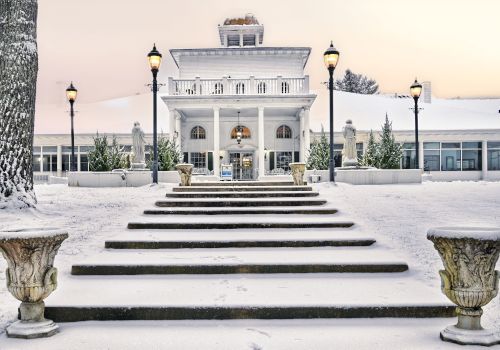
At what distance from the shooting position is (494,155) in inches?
1345

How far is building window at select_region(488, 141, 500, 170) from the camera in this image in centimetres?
3391

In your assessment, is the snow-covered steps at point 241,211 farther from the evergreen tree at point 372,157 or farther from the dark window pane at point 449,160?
the dark window pane at point 449,160

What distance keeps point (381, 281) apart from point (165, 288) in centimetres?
293

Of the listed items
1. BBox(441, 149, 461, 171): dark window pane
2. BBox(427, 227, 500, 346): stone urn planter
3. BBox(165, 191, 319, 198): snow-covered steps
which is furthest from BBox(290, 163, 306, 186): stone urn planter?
BBox(441, 149, 461, 171): dark window pane

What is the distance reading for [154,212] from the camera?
10.1m

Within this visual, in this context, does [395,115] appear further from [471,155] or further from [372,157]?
[372,157]

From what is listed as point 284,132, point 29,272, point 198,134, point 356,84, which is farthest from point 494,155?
point 356,84

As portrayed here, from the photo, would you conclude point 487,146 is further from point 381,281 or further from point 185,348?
point 185,348

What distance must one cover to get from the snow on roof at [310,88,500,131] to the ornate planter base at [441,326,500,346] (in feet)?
96.5

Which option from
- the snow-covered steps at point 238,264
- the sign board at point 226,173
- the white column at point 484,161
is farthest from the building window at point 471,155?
the snow-covered steps at point 238,264

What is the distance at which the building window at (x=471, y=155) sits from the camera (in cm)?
3412

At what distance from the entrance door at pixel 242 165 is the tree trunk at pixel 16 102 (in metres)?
21.1

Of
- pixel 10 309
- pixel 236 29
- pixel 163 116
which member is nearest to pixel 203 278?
pixel 10 309

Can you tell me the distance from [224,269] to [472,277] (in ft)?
11.0
